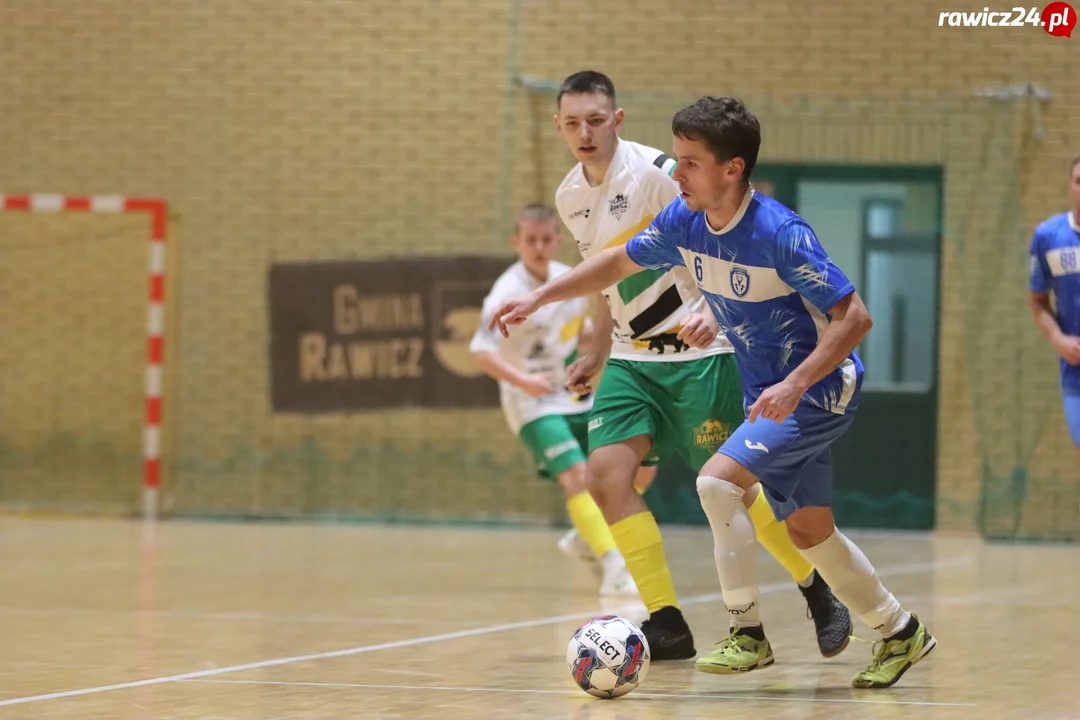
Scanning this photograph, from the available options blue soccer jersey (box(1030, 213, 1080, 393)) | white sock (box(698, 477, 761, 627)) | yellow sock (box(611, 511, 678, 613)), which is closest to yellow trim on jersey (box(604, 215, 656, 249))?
yellow sock (box(611, 511, 678, 613))

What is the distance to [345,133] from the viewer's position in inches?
457

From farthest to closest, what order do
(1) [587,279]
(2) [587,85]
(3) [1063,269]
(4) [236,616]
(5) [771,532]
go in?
1. (3) [1063,269]
2. (4) [236,616]
3. (2) [587,85]
4. (5) [771,532]
5. (1) [587,279]

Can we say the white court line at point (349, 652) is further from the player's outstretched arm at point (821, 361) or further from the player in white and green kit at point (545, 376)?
the player's outstretched arm at point (821, 361)

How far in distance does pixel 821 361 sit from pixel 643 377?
1348mm

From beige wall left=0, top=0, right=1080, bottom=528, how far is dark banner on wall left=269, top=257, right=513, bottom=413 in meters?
0.14

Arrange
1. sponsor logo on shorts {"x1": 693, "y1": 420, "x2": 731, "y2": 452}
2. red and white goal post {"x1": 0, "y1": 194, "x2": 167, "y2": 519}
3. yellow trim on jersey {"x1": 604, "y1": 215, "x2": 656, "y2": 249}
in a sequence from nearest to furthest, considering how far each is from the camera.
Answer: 1. sponsor logo on shorts {"x1": 693, "y1": 420, "x2": 731, "y2": 452}
2. yellow trim on jersey {"x1": 604, "y1": 215, "x2": 656, "y2": 249}
3. red and white goal post {"x1": 0, "y1": 194, "x2": 167, "y2": 519}

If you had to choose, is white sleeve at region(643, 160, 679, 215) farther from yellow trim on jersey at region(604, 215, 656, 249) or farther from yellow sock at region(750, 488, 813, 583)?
yellow sock at region(750, 488, 813, 583)

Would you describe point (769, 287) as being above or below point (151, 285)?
below

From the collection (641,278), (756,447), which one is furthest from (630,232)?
(756,447)

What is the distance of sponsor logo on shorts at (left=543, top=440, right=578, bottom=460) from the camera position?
312 inches

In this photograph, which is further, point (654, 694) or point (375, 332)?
point (375, 332)

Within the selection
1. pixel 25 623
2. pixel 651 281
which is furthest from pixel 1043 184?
pixel 25 623

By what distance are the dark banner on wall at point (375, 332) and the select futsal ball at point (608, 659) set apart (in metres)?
7.05

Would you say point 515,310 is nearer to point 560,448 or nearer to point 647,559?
point 647,559
